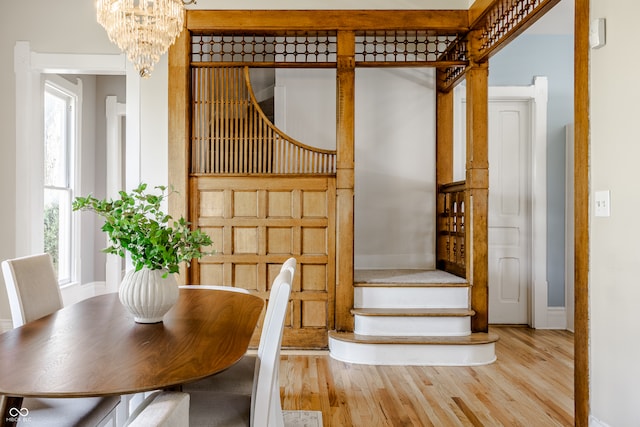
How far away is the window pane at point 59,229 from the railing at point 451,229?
4242 mm

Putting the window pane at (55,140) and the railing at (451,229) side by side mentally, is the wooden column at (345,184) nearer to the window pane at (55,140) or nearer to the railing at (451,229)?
the railing at (451,229)

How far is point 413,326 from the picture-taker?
376 centimetres

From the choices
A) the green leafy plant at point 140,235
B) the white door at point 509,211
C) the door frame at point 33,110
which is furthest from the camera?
the white door at point 509,211

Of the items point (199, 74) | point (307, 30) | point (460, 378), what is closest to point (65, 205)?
point (199, 74)

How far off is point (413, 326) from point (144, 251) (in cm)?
250

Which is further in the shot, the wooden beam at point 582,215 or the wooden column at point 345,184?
the wooden column at point 345,184

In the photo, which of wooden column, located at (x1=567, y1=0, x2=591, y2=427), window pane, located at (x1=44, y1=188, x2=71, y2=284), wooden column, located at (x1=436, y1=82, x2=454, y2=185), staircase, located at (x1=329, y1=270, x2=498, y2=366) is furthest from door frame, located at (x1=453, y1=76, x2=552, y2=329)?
window pane, located at (x1=44, y1=188, x2=71, y2=284)

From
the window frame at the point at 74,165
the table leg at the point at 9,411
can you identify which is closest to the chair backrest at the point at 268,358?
the table leg at the point at 9,411

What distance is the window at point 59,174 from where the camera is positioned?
201 inches

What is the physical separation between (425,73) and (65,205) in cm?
437

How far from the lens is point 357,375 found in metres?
3.35

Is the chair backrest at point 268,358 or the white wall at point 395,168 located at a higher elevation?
the white wall at point 395,168

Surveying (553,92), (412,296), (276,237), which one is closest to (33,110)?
(276,237)

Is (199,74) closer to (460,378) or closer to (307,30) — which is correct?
(307,30)
